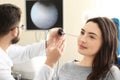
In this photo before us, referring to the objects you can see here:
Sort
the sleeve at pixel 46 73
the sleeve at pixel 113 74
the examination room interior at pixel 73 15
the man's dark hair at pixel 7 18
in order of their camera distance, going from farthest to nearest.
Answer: the examination room interior at pixel 73 15, the man's dark hair at pixel 7 18, the sleeve at pixel 46 73, the sleeve at pixel 113 74

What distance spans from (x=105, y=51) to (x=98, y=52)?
40 mm

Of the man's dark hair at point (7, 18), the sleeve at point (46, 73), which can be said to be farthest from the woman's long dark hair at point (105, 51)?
the man's dark hair at point (7, 18)

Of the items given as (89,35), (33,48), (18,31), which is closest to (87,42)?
(89,35)

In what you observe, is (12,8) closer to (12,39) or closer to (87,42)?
(12,39)

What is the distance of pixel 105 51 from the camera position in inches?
50.2

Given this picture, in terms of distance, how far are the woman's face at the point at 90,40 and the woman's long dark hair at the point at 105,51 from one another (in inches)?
0.8

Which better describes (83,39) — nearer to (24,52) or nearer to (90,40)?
(90,40)

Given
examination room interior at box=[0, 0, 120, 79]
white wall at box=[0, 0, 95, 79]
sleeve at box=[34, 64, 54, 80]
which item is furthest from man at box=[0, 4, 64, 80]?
white wall at box=[0, 0, 95, 79]

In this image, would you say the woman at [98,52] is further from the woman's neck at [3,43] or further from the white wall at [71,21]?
the white wall at [71,21]

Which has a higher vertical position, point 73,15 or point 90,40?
point 73,15

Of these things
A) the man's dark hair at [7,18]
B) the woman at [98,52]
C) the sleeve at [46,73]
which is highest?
the man's dark hair at [7,18]

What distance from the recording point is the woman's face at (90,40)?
125 cm

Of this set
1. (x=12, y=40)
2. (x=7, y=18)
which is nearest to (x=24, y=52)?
(x=12, y=40)

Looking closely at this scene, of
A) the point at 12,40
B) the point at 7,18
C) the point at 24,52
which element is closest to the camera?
the point at 7,18
